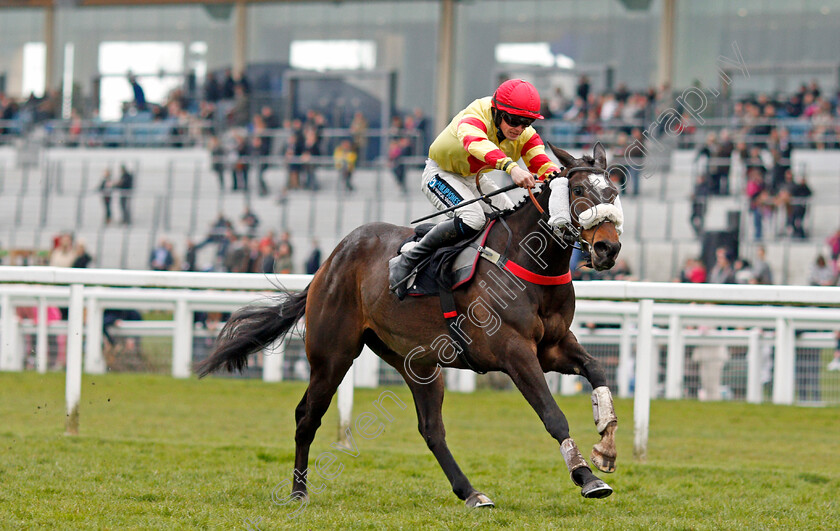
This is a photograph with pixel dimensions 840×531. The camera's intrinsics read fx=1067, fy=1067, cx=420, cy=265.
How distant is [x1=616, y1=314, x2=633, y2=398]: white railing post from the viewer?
9766 millimetres

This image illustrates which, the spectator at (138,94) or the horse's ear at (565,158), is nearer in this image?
the horse's ear at (565,158)

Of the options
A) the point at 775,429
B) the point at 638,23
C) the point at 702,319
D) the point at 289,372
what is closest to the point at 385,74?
the point at 638,23

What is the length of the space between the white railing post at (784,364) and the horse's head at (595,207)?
5458mm

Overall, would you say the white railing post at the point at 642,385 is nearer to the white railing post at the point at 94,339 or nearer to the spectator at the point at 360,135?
the white railing post at the point at 94,339

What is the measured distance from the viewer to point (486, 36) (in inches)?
928

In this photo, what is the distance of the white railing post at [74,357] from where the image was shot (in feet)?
22.6

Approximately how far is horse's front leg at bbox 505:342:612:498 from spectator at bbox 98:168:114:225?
48.1 feet

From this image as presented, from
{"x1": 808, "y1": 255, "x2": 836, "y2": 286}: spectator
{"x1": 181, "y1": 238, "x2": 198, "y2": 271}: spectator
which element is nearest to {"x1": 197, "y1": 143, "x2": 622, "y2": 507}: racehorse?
{"x1": 808, "y1": 255, "x2": 836, "y2": 286}: spectator

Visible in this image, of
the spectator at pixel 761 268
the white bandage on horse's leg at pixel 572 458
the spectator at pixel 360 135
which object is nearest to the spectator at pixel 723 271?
the spectator at pixel 761 268

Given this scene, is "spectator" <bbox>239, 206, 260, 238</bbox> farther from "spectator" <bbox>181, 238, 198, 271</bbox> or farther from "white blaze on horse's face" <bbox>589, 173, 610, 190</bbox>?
"white blaze on horse's face" <bbox>589, 173, 610, 190</bbox>

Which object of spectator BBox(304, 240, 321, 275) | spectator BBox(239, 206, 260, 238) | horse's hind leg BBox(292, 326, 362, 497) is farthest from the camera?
spectator BBox(239, 206, 260, 238)

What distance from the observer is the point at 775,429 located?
8.27 meters

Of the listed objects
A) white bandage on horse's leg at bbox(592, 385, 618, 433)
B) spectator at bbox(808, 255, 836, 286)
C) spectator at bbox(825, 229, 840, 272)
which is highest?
spectator at bbox(825, 229, 840, 272)

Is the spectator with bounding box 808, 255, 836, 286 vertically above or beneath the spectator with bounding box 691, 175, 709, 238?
beneath
